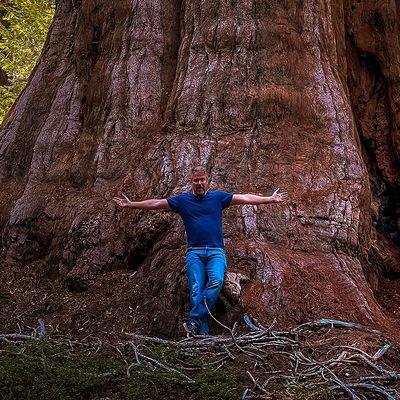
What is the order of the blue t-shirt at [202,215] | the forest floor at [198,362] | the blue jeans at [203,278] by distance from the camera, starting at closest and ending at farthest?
the forest floor at [198,362], the blue jeans at [203,278], the blue t-shirt at [202,215]

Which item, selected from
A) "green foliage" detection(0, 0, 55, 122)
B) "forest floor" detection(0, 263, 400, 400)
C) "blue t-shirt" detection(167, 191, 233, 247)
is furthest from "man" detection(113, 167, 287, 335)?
"green foliage" detection(0, 0, 55, 122)

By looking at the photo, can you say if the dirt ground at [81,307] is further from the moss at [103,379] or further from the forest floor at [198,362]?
the moss at [103,379]

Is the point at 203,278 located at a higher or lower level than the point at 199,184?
lower

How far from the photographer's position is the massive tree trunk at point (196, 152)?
23.4 ft

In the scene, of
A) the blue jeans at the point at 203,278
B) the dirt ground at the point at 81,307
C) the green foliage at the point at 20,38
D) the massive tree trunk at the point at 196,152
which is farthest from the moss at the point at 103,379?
the green foliage at the point at 20,38

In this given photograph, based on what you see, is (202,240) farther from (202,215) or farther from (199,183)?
(199,183)

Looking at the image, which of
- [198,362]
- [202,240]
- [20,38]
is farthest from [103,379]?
[20,38]

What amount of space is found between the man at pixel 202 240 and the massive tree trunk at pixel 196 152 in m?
0.37

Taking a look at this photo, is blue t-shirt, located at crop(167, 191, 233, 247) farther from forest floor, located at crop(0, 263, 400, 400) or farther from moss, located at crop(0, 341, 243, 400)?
moss, located at crop(0, 341, 243, 400)

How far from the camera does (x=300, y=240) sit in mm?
7434

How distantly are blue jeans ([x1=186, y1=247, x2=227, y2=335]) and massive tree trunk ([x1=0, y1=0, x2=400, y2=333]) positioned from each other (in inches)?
13.4

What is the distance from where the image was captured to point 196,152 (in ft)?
26.6

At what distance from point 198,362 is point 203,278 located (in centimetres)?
Result: 138

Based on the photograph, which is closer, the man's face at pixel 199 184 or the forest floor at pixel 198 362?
the forest floor at pixel 198 362
